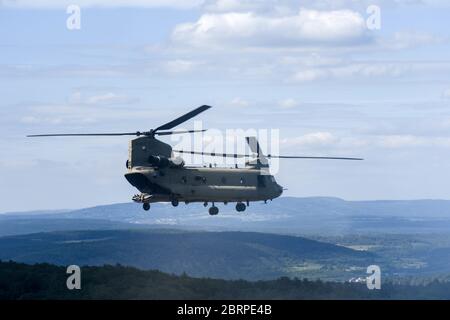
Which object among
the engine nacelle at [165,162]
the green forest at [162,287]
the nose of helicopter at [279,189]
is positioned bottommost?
the green forest at [162,287]

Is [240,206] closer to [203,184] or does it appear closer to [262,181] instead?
[262,181]

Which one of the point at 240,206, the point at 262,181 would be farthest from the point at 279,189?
the point at 240,206

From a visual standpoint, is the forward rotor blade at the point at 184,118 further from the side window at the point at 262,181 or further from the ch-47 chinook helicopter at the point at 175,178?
the side window at the point at 262,181

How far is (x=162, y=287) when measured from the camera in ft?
444

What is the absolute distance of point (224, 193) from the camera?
12125 cm

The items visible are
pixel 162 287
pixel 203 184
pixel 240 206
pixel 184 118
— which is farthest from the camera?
pixel 162 287

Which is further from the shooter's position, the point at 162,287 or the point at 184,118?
the point at 162,287

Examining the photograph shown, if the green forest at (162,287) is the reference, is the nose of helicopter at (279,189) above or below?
above

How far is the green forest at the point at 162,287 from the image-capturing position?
132 metres

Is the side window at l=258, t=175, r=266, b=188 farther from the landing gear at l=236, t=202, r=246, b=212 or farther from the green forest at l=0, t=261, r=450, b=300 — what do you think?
the green forest at l=0, t=261, r=450, b=300

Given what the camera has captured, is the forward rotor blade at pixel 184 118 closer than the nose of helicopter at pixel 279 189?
Yes

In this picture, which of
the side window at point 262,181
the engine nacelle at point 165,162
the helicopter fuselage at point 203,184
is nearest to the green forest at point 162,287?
the helicopter fuselage at point 203,184
